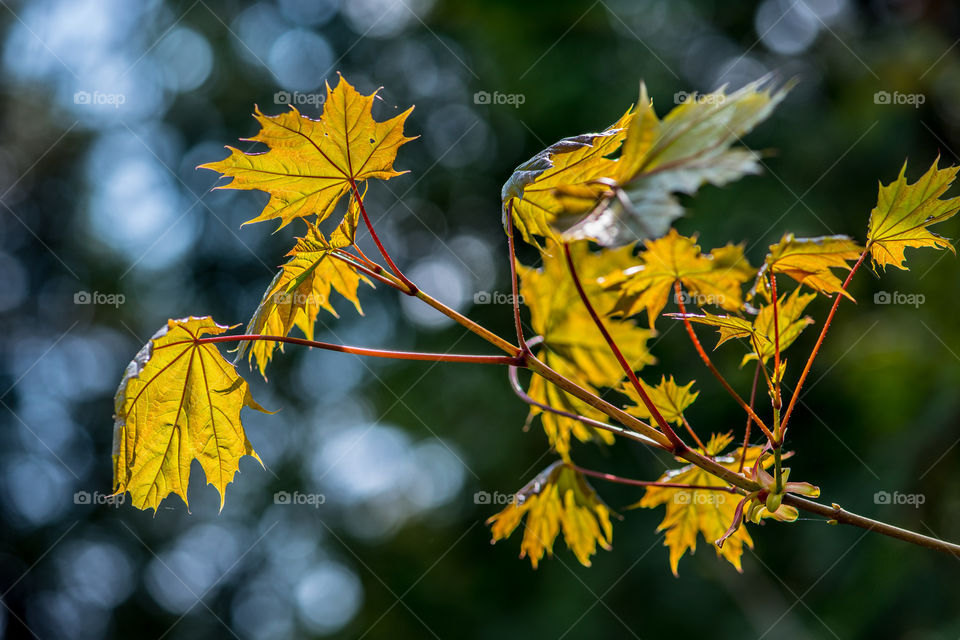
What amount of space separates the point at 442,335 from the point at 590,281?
3.28m

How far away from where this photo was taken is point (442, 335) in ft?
14.3

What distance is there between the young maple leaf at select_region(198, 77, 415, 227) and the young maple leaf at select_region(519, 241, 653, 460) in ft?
1.18

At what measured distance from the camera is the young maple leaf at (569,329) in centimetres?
110

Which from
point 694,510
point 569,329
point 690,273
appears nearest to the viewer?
point 690,273

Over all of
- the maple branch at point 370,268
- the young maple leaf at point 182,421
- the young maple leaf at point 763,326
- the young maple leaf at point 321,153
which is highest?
the young maple leaf at point 321,153

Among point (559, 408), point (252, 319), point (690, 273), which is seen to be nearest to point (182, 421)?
point (252, 319)

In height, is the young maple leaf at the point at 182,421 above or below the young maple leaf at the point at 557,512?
above

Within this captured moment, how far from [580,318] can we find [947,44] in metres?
3.49

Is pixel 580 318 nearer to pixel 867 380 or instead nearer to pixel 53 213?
pixel 867 380

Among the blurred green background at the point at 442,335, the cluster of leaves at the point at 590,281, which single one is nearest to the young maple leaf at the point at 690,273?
the cluster of leaves at the point at 590,281

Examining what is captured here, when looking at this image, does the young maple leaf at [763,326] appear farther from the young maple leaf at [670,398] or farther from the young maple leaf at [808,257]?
the young maple leaf at [670,398]

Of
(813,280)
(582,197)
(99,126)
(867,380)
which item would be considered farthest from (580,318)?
(99,126)

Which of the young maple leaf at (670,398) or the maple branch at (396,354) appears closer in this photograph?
the maple branch at (396,354)

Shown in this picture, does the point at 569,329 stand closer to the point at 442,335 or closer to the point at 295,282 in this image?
the point at 295,282
